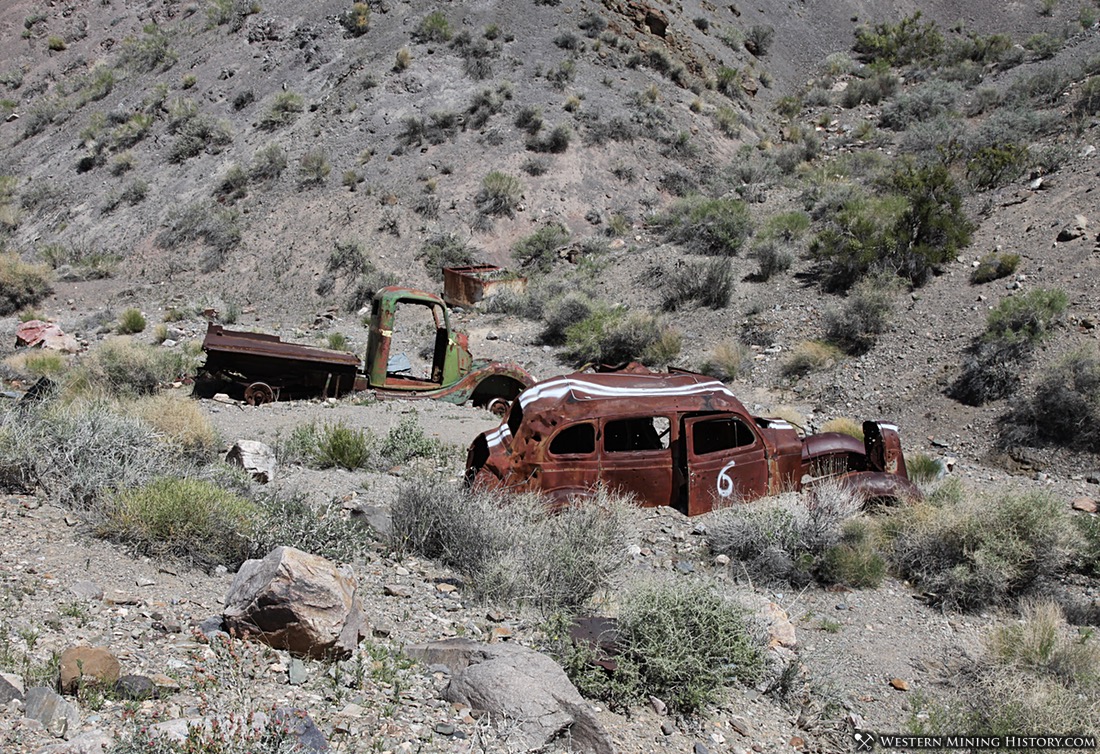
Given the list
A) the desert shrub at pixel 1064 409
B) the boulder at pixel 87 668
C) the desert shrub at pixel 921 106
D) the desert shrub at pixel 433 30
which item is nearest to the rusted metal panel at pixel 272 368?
the boulder at pixel 87 668

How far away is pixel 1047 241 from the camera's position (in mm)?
15461

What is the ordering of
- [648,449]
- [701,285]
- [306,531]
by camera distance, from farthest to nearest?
[701,285], [648,449], [306,531]

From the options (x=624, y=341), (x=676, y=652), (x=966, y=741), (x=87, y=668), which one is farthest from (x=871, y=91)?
(x=87, y=668)

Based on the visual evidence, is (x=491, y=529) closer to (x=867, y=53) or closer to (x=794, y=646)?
(x=794, y=646)

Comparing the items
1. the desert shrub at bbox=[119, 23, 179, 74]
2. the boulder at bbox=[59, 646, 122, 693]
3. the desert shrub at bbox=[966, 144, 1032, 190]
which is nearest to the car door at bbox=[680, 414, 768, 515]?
the boulder at bbox=[59, 646, 122, 693]

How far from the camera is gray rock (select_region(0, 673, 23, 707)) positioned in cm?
354

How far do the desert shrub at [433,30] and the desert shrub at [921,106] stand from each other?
59.8 feet

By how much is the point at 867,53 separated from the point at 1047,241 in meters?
31.1

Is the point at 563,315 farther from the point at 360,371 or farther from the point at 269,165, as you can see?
the point at 269,165

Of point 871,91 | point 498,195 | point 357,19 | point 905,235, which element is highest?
point 357,19

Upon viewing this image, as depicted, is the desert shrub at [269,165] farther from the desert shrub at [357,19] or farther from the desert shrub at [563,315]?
the desert shrub at [563,315]

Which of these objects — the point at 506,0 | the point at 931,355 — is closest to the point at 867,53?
the point at 506,0

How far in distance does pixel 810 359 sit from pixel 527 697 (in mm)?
12044

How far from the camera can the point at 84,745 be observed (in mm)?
3260
